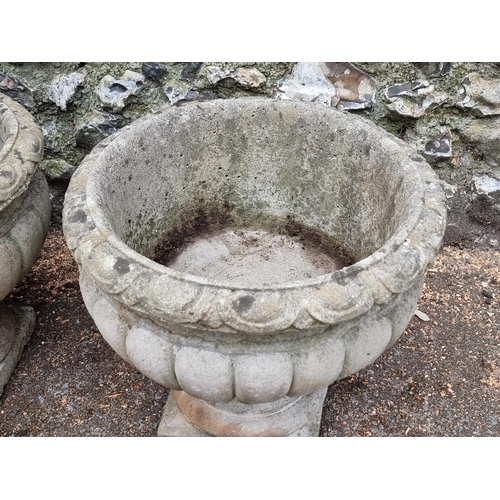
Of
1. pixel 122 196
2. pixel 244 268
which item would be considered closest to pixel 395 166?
pixel 244 268

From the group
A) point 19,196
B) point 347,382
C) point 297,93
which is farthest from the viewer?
point 297,93

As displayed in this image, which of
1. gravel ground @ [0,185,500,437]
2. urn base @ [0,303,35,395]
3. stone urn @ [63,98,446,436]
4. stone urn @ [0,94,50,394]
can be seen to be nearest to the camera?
stone urn @ [63,98,446,436]

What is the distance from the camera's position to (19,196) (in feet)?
5.75

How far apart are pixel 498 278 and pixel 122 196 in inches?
67.0

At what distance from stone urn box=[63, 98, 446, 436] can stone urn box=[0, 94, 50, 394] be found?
0.21 m

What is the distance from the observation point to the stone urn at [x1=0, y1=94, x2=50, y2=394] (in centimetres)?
170

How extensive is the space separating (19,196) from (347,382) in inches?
49.7

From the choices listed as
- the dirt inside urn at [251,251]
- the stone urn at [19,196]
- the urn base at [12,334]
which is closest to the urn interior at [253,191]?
the dirt inside urn at [251,251]

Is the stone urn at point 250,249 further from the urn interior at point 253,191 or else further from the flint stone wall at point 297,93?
the flint stone wall at point 297,93

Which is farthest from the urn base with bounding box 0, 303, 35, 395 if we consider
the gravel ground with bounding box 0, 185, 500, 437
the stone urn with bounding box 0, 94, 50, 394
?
the stone urn with bounding box 0, 94, 50, 394

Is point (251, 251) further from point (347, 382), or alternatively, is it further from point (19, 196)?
point (19, 196)

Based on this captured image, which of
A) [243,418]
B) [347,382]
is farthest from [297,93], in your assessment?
[243,418]

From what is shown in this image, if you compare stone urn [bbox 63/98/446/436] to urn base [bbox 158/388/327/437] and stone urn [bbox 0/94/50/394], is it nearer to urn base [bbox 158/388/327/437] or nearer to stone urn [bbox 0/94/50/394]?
urn base [bbox 158/388/327/437]

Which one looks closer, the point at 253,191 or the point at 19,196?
the point at 19,196
